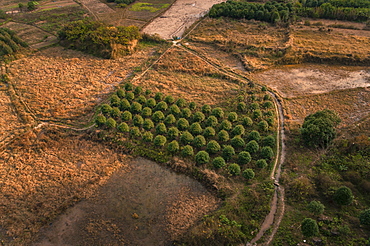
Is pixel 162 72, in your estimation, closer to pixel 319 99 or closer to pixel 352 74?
pixel 319 99

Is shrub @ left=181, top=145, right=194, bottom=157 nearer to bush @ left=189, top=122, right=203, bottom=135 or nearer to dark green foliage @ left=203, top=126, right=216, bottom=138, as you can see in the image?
bush @ left=189, top=122, right=203, bottom=135

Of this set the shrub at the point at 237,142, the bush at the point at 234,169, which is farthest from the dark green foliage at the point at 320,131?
the bush at the point at 234,169

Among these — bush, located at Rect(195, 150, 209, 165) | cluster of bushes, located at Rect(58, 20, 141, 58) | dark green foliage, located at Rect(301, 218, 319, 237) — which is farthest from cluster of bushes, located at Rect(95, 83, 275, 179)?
cluster of bushes, located at Rect(58, 20, 141, 58)

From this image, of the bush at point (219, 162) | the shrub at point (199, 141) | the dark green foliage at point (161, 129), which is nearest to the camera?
the bush at point (219, 162)

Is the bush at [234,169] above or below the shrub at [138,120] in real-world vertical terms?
below

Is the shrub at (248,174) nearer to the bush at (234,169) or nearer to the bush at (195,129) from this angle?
the bush at (234,169)

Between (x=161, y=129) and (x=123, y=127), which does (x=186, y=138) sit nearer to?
(x=161, y=129)

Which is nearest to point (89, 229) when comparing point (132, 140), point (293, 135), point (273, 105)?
point (132, 140)
